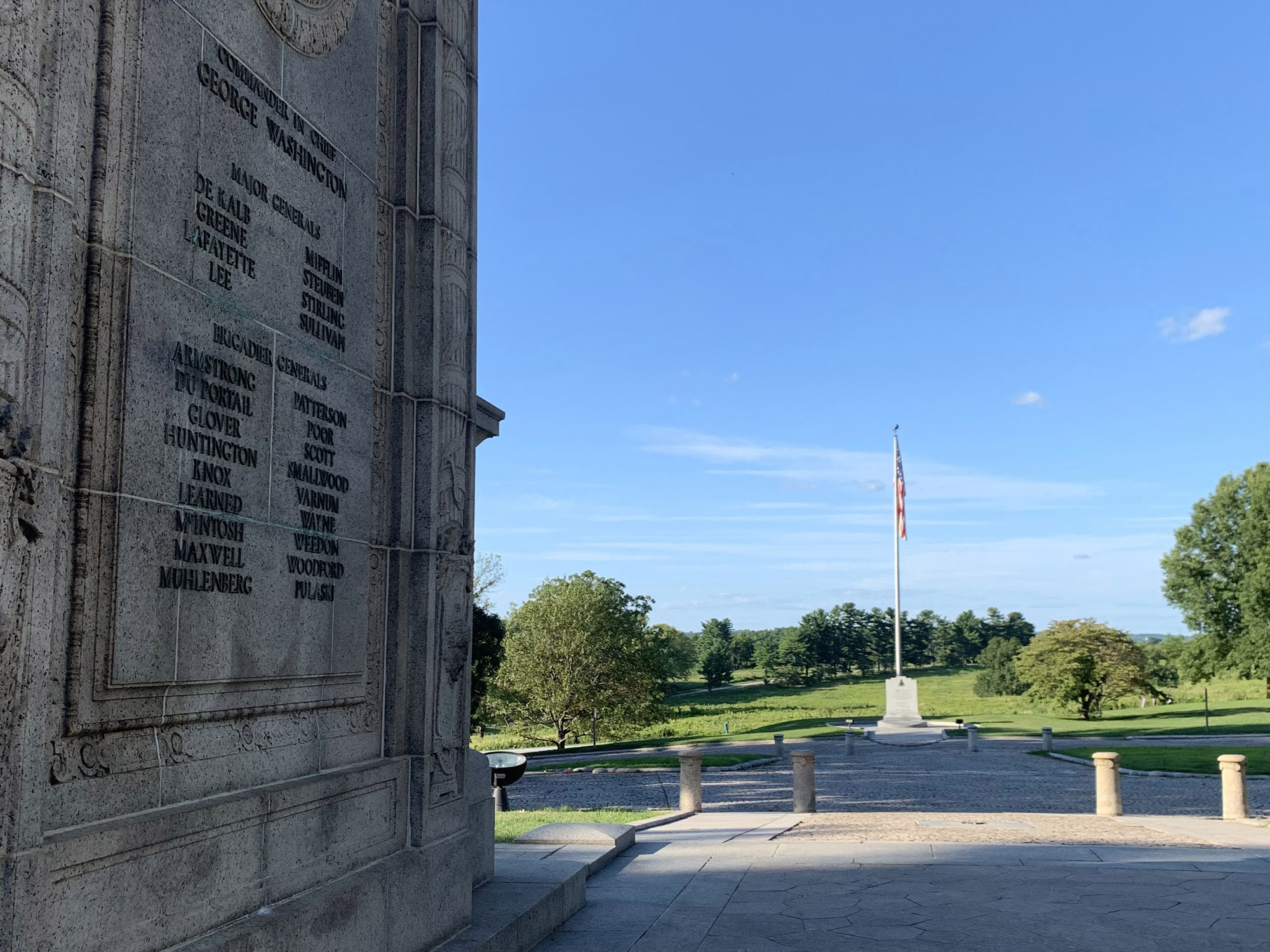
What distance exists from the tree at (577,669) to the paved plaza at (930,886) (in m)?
29.9

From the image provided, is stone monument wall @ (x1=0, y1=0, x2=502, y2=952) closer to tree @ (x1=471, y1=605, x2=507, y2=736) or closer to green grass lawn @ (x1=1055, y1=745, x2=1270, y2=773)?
green grass lawn @ (x1=1055, y1=745, x2=1270, y2=773)

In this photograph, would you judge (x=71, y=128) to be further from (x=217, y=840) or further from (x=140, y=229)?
(x=217, y=840)

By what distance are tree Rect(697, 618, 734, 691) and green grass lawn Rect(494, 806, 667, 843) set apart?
311ft

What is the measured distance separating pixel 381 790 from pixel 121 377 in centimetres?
283

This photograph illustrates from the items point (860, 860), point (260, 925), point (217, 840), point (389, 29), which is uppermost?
point (389, 29)

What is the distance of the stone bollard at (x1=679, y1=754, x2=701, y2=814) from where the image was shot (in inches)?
617

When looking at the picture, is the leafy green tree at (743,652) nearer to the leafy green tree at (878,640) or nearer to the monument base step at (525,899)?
the leafy green tree at (878,640)

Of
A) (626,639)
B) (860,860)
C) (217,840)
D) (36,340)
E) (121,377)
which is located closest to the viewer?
(36,340)

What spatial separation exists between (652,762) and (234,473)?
27.9 meters

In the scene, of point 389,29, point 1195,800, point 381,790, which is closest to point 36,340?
point 381,790

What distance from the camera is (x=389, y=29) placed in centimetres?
622

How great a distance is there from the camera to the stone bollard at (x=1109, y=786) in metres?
15.4

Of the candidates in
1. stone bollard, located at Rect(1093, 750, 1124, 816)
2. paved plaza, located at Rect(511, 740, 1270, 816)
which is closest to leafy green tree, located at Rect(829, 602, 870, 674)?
paved plaza, located at Rect(511, 740, 1270, 816)

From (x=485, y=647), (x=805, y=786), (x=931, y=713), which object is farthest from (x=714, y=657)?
(x=805, y=786)
